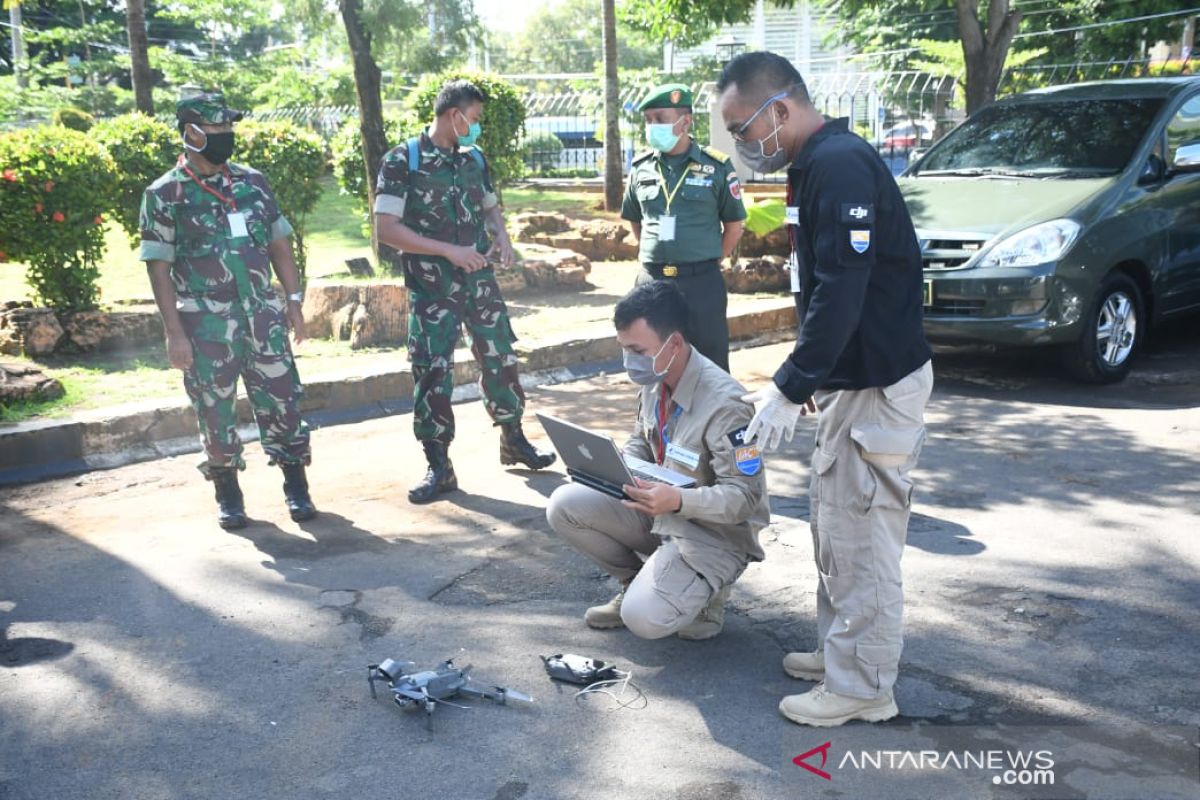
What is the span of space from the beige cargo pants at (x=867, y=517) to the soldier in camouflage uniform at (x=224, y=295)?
9.89 ft

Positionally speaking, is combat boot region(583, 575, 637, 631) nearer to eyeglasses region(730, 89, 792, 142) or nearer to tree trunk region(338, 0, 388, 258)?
eyeglasses region(730, 89, 792, 142)

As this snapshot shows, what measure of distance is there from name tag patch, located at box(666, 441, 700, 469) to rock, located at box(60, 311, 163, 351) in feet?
18.7

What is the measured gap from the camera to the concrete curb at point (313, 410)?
6559 millimetres

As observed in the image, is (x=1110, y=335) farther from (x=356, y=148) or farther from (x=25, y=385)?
(x=356, y=148)

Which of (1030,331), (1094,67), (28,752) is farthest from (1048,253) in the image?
(1094,67)

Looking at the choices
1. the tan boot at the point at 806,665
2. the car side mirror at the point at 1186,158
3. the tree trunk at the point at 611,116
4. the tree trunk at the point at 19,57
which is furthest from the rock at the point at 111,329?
the tree trunk at the point at 19,57

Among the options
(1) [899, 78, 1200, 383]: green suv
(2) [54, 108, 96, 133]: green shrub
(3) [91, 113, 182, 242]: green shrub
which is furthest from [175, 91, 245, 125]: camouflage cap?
(2) [54, 108, 96, 133]: green shrub

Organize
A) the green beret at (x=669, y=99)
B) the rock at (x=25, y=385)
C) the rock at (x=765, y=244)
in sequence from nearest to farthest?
the green beret at (x=669, y=99)
the rock at (x=25, y=385)
the rock at (x=765, y=244)

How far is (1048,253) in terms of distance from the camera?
292 inches

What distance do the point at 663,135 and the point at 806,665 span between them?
292 centimetres

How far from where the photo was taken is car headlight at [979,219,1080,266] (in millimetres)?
7422

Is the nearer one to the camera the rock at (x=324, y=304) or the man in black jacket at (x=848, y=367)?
the man in black jacket at (x=848, y=367)

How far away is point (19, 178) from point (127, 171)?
1297 mm

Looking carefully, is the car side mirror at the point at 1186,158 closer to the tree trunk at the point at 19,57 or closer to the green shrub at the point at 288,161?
the green shrub at the point at 288,161
